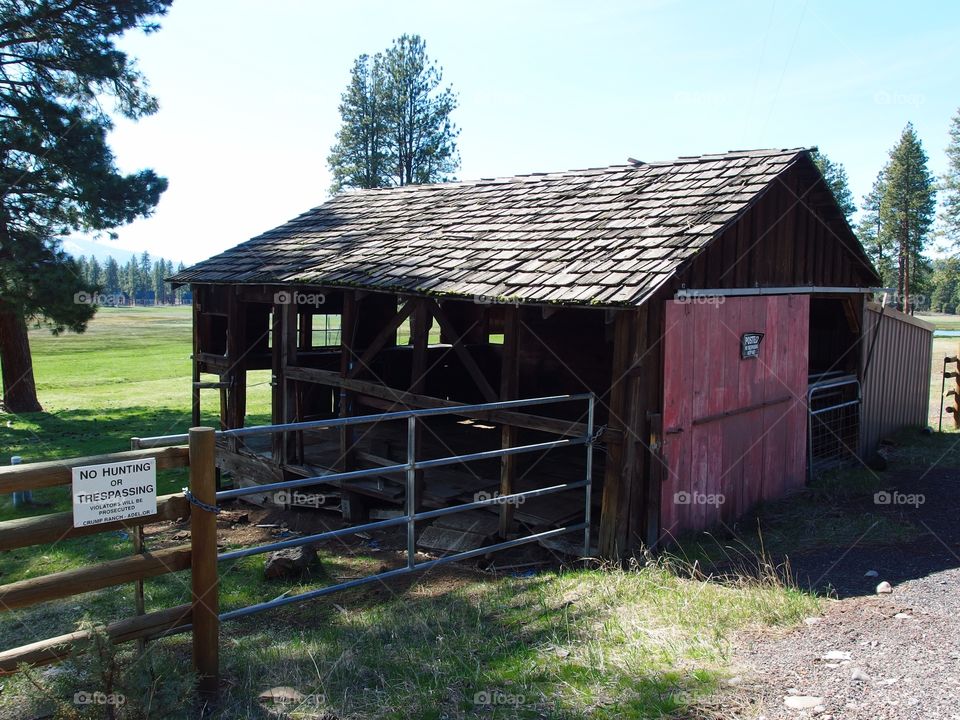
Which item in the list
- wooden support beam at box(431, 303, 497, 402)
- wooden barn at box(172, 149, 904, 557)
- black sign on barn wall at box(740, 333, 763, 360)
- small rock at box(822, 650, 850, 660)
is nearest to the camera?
small rock at box(822, 650, 850, 660)

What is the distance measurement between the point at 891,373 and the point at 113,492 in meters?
11.9

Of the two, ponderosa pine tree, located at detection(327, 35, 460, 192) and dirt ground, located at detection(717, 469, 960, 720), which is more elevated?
ponderosa pine tree, located at detection(327, 35, 460, 192)

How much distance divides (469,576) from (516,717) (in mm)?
3410

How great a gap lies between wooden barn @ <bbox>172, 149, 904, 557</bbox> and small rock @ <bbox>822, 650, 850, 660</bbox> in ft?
9.44

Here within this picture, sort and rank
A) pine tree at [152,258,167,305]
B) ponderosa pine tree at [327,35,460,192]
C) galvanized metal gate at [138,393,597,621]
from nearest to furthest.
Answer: galvanized metal gate at [138,393,597,621]
ponderosa pine tree at [327,35,460,192]
pine tree at [152,258,167,305]

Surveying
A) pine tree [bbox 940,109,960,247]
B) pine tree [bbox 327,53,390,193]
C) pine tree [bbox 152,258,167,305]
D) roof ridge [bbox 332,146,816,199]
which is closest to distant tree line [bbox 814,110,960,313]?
pine tree [bbox 940,109,960,247]

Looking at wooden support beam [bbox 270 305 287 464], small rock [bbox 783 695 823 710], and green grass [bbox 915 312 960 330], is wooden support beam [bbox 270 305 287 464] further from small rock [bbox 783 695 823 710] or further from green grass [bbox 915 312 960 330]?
green grass [bbox 915 312 960 330]

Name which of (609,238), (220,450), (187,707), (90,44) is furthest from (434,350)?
(187,707)

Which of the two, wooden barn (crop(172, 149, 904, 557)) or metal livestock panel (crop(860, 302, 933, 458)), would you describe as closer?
wooden barn (crop(172, 149, 904, 557))

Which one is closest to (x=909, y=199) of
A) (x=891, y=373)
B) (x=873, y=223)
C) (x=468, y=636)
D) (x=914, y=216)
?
→ (x=914, y=216)

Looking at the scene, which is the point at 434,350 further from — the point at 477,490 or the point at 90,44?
the point at 90,44

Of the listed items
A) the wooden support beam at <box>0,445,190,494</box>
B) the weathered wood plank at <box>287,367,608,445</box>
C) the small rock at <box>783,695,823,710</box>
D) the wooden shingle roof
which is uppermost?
the wooden shingle roof

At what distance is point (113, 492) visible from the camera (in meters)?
3.57

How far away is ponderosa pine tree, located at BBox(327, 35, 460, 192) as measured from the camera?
128ft
